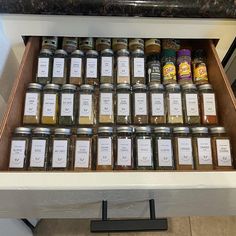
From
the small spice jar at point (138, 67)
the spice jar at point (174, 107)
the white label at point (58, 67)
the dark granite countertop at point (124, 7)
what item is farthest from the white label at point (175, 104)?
the white label at point (58, 67)

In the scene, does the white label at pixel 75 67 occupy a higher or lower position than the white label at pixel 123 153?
higher

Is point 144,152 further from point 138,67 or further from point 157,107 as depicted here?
point 138,67


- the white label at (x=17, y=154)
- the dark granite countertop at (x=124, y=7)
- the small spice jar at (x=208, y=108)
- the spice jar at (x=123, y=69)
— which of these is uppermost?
the dark granite countertop at (x=124, y=7)

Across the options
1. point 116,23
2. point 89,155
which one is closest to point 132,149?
point 89,155

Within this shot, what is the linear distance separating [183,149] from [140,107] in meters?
0.16

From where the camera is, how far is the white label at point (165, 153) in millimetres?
651

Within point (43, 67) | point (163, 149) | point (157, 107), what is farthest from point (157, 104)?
point (43, 67)

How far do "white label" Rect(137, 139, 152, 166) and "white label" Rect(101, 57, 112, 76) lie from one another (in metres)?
0.23

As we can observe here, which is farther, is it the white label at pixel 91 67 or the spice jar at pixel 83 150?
the white label at pixel 91 67

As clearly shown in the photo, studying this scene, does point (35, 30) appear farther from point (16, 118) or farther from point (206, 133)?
point (206, 133)

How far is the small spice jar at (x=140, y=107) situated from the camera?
2.40ft

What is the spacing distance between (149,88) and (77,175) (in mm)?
338

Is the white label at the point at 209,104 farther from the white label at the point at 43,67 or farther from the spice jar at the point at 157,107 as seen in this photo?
the white label at the point at 43,67

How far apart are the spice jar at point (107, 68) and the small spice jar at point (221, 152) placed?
32 centimetres
